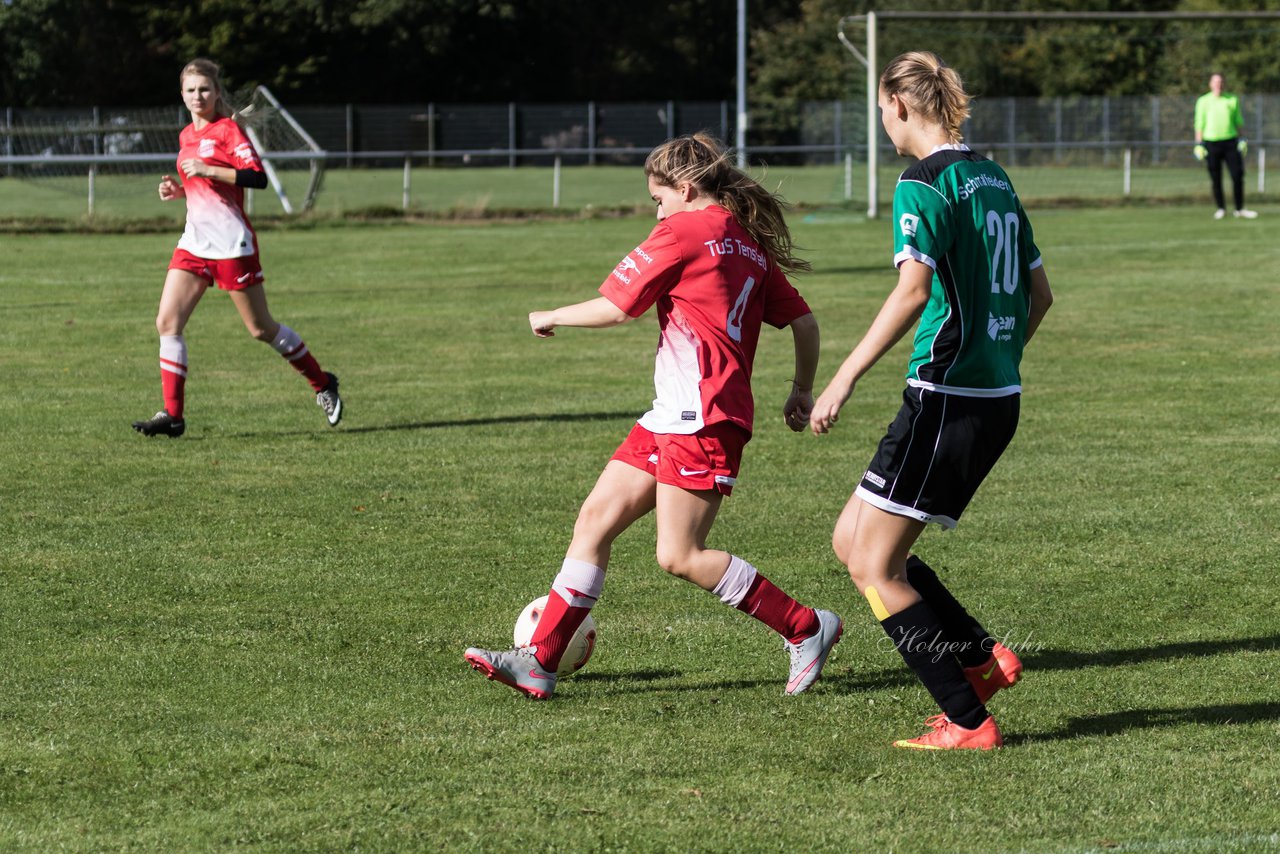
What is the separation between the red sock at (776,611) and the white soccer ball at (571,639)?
0.51 meters

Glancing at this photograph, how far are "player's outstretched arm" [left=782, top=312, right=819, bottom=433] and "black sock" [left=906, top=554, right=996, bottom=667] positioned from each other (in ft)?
1.78

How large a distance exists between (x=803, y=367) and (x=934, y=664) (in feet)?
3.45

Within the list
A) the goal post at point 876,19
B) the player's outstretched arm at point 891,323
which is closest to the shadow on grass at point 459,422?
the player's outstretched arm at point 891,323

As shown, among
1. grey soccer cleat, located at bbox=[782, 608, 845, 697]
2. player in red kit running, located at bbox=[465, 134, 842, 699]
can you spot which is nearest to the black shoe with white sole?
player in red kit running, located at bbox=[465, 134, 842, 699]

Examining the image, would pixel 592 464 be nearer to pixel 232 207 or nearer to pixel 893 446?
pixel 232 207

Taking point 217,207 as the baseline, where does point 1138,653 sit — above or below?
below

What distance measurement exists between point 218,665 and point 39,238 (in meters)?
20.3

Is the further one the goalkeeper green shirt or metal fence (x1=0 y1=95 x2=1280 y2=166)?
metal fence (x1=0 y1=95 x2=1280 y2=166)

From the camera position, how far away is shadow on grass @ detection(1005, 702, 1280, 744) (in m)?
4.59

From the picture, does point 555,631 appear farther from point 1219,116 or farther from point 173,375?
point 1219,116

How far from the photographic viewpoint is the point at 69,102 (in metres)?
54.0

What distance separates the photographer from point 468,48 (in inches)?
2338

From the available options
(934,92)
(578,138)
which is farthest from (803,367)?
(578,138)

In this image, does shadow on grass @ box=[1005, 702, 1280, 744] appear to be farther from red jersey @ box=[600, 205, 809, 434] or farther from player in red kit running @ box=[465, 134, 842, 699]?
red jersey @ box=[600, 205, 809, 434]
